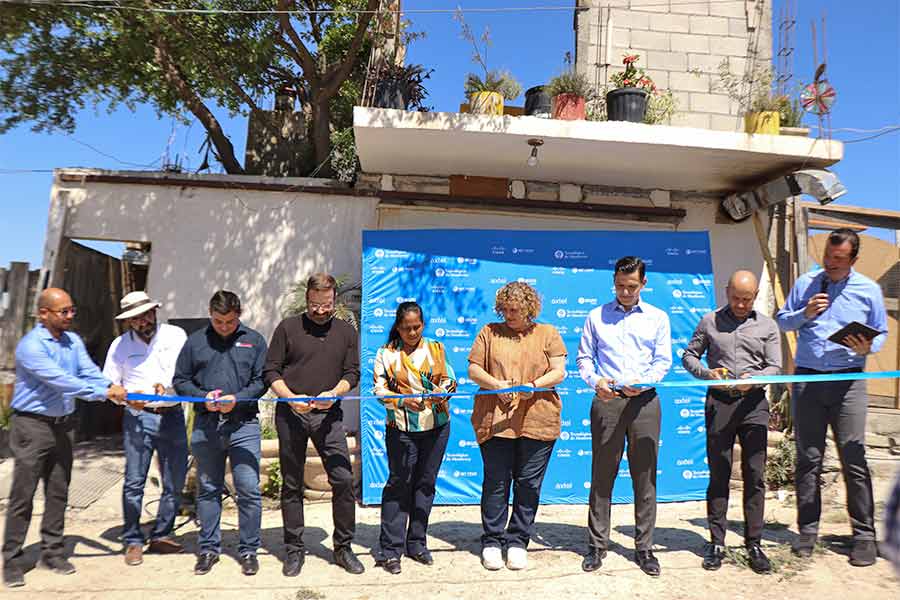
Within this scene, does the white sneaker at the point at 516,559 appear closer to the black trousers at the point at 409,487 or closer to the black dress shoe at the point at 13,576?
the black trousers at the point at 409,487

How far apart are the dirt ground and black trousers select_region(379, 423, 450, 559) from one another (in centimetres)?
16

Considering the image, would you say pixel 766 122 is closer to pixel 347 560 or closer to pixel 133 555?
pixel 347 560

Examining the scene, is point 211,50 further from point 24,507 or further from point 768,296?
point 768,296

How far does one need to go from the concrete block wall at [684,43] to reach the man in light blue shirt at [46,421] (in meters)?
6.09

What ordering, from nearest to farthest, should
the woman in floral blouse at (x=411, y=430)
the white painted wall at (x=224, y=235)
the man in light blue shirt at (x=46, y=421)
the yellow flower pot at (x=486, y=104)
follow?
the man in light blue shirt at (x=46, y=421)
the woman in floral blouse at (x=411, y=430)
the yellow flower pot at (x=486, y=104)
the white painted wall at (x=224, y=235)

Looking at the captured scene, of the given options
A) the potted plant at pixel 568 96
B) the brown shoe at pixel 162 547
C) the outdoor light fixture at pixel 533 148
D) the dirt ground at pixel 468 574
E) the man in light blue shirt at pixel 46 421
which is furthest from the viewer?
the potted plant at pixel 568 96

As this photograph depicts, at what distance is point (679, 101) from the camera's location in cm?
748

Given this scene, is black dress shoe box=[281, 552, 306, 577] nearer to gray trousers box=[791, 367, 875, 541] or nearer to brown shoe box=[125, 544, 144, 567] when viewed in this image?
brown shoe box=[125, 544, 144, 567]

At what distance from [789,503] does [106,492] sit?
19.9 feet

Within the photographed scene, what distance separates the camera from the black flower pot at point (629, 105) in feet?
19.5

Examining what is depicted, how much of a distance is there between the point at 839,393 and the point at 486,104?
3771 mm

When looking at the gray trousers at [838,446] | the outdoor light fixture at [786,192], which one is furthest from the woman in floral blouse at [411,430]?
the outdoor light fixture at [786,192]

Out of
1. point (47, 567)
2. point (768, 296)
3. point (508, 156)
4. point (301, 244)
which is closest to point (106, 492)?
point (47, 567)

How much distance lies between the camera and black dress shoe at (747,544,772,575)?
12.6ft
